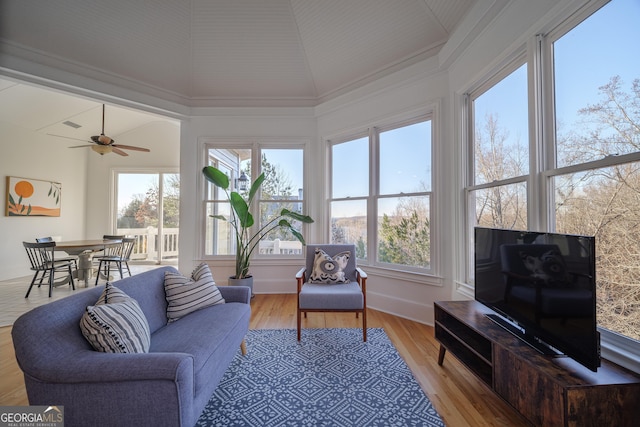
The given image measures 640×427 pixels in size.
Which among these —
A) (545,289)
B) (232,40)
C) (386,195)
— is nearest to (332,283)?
(386,195)

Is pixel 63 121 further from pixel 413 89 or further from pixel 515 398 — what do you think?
pixel 515 398

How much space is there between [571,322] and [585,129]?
3.81 feet

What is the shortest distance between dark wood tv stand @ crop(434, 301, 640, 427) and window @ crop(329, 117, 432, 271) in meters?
1.51

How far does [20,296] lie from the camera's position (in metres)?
3.79

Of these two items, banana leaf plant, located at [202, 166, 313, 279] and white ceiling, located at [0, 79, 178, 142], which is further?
white ceiling, located at [0, 79, 178, 142]

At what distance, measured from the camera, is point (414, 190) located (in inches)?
127

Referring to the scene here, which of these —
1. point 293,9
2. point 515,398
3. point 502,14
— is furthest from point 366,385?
point 293,9

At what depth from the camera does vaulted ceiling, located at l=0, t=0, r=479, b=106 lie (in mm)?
2881

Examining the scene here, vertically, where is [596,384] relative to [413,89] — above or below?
below

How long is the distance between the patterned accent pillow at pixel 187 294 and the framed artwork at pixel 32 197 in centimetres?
523

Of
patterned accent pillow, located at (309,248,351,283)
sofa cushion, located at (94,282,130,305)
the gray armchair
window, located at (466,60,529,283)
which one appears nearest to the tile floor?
sofa cushion, located at (94,282,130,305)

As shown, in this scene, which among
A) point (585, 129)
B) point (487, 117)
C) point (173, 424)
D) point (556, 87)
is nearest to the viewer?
point (173, 424)

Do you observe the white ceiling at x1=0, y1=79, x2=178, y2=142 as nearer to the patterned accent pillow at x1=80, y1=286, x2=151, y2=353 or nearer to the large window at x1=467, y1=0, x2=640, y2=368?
the patterned accent pillow at x1=80, y1=286, x2=151, y2=353

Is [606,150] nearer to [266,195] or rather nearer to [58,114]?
[266,195]
